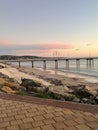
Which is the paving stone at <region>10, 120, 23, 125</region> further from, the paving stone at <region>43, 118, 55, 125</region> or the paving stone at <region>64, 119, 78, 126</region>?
the paving stone at <region>64, 119, 78, 126</region>

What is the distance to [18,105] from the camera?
5504 millimetres

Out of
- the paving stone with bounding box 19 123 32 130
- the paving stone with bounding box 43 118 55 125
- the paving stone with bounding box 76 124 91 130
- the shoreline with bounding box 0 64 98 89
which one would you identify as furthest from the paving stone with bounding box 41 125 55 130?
the shoreline with bounding box 0 64 98 89

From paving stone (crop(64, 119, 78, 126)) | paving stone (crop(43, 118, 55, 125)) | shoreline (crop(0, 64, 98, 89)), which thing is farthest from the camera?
shoreline (crop(0, 64, 98, 89))

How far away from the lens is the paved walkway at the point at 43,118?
154 inches

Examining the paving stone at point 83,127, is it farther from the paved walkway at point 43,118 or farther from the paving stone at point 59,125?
the paving stone at point 59,125

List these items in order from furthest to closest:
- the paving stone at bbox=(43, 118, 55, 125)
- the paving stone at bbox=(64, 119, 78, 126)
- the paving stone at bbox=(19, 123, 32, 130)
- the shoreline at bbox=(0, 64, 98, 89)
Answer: the shoreline at bbox=(0, 64, 98, 89), the paving stone at bbox=(43, 118, 55, 125), the paving stone at bbox=(64, 119, 78, 126), the paving stone at bbox=(19, 123, 32, 130)

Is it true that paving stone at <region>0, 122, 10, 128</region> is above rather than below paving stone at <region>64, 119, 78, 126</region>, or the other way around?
below

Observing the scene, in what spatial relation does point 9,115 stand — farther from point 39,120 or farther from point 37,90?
point 37,90

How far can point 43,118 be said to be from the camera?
4406mm

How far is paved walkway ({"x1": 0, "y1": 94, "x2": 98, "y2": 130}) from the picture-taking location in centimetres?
390

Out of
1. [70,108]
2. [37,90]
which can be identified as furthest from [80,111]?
[37,90]

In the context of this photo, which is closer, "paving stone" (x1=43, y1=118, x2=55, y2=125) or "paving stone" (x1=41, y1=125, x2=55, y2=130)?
"paving stone" (x1=41, y1=125, x2=55, y2=130)

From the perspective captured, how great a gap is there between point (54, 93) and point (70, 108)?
13.6 feet

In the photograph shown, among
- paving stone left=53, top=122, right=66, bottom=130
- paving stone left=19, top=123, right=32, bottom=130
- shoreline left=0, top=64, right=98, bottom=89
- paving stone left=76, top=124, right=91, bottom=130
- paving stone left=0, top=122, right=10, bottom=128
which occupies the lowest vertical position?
shoreline left=0, top=64, right=98, bottom=89
